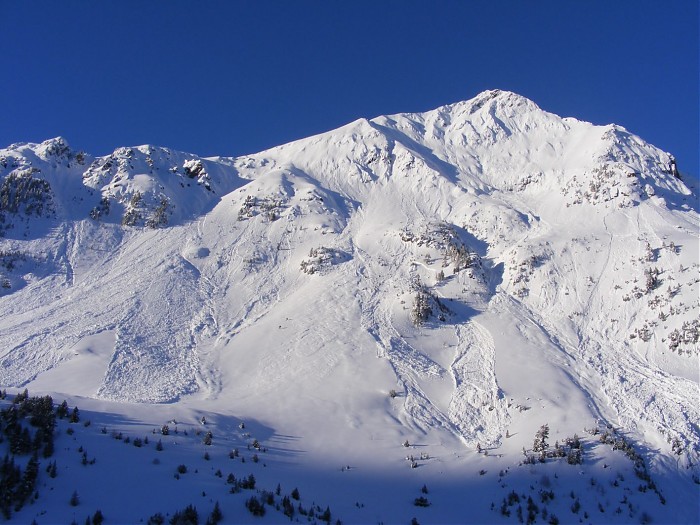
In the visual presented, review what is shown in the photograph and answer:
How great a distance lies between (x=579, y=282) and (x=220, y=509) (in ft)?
129

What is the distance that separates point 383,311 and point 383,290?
3801 millimetres

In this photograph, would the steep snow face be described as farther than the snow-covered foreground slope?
Yes

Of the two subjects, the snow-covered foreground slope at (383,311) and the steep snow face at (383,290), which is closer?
the snow-covered foreground slope at (383,311)

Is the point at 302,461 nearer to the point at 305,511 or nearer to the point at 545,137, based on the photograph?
the point at 305,511

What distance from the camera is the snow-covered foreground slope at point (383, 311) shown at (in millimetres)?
27031

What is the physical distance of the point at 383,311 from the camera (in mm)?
45281

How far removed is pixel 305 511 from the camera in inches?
761

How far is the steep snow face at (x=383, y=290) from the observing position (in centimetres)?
3403

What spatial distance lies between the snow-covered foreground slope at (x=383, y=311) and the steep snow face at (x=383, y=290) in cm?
24

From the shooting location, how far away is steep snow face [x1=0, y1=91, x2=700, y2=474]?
34.0m

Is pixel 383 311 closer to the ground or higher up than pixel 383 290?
closer to the ground

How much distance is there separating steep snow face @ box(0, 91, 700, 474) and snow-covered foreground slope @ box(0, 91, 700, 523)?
0.24m

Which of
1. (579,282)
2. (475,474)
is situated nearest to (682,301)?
(579,282)

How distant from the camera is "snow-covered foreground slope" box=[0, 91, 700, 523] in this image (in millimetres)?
27031
